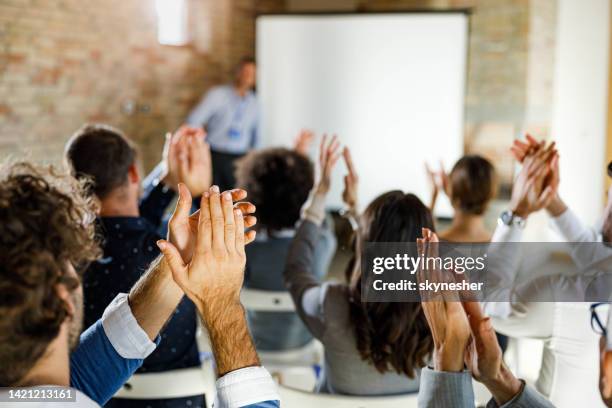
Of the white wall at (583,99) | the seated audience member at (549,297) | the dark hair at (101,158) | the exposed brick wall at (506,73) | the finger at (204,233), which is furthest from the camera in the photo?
the exposed brick wall at (506,73)

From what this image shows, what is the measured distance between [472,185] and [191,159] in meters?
0.99

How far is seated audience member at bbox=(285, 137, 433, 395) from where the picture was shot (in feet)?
5.46

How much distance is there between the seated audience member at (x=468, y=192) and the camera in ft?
8.25

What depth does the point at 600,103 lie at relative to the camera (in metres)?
5.11

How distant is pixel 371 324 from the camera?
5.73ft

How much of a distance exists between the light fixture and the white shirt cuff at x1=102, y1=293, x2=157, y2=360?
5064mm

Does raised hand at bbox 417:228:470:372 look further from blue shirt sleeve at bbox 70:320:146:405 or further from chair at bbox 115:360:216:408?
chair at bbox 115:360:216:408

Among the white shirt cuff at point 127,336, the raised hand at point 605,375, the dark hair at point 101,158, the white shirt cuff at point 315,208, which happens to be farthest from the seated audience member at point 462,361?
the dark hair at point 101,158

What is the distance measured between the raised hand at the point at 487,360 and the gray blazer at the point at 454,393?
1cm

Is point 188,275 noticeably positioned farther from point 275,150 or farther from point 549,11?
point 549,11

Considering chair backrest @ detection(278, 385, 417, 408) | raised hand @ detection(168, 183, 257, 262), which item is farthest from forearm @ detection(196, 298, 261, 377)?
chair backrest @ detection(278, 385, 417, 408)

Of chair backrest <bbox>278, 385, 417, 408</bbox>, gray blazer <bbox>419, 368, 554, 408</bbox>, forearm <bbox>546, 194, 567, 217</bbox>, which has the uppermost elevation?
forearm <bbox>546, 194, 567, 217</bbox>

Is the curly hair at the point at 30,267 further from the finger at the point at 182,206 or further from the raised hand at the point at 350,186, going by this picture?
the raised hand at the point at 350,186

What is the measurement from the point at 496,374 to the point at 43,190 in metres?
0.67
